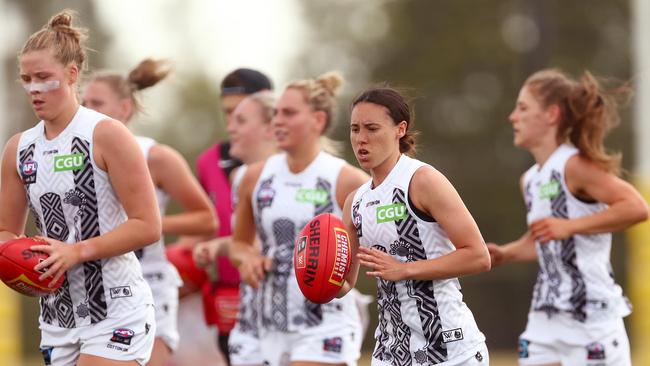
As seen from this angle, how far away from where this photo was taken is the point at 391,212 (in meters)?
5.07

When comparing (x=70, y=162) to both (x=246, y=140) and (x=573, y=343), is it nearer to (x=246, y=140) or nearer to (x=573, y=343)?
(x=246, y=140)

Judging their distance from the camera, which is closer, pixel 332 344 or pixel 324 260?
pixel 324 260

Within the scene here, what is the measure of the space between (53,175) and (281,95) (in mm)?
1963

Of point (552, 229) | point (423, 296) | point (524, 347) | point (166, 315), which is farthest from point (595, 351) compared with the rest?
point (166, 315)

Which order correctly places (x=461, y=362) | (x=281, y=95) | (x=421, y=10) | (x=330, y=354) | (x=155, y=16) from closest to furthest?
(x=461, y=362)
(x=330, y=354)
(x=281, y=95)
(x=421, y=10)
(x=155, y=16)

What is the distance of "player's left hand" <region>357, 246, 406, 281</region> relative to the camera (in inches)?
194

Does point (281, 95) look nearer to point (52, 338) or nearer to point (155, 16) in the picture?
point (52, 338)

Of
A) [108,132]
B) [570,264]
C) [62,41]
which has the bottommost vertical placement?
[570,264]

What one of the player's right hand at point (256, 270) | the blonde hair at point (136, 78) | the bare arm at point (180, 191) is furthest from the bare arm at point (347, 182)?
the blonde hair at point (136, 78)

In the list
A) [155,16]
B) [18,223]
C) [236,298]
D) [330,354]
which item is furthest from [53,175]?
[155,16]

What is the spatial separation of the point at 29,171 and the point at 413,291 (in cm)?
181

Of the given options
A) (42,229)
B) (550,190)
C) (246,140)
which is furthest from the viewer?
(246,140)

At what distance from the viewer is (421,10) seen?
94.8 ft

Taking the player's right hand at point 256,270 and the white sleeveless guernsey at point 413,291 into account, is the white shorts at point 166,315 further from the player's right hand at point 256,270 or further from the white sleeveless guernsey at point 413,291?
the white sleeveless guernsey at point 413,291
